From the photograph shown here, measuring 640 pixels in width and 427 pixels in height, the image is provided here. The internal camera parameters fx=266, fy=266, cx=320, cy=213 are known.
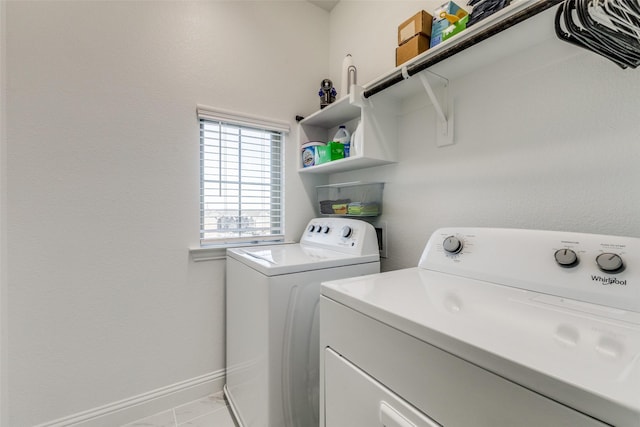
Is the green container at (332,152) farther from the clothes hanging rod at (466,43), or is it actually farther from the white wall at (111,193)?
the white wall at (111,193)

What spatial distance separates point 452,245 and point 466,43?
742mm

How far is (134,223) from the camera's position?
1473 millimetres

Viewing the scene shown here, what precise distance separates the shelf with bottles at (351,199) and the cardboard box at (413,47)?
680mm

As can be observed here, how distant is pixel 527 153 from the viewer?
102 centimetres

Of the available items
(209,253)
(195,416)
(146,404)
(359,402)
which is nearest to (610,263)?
(359,402)

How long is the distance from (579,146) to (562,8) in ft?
1.49

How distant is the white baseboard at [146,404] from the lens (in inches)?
53.2

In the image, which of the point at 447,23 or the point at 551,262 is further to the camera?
the point at 447,23

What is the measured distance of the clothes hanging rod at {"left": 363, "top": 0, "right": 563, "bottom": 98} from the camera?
789 millimetres

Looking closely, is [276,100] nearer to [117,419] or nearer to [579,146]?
[579,146]

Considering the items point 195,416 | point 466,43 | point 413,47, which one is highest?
point 413,47

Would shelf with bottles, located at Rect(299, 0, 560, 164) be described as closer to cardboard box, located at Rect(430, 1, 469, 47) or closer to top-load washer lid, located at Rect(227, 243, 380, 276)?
cardboard box, located at Rect(430, 1, 469, 47)

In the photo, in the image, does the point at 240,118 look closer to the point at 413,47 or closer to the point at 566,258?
the point at 413,47

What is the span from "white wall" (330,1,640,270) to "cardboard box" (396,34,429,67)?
0.21 meters
